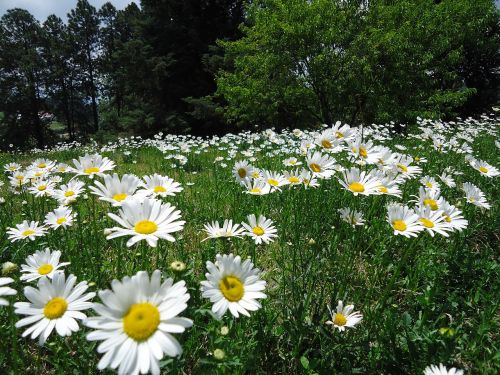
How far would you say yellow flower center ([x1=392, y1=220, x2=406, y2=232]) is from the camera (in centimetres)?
166

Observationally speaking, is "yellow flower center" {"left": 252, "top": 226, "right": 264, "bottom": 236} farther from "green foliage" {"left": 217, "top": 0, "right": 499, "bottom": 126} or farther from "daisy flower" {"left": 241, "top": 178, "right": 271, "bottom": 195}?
"green foliage" {"left": 217, "top": 0, "right": 499, "bottom": 126}

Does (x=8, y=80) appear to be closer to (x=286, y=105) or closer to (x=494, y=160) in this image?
(x=286, y=105)

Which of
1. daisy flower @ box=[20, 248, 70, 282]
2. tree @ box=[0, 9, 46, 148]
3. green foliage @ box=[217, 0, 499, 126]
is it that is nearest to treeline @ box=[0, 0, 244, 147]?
tree @ box=[0, 9, 46, 148]

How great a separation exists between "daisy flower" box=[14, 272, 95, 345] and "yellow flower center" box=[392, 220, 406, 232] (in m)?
1.39

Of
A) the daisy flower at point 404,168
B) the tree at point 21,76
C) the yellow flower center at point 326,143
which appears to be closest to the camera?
the yellow flower center at point 326,143

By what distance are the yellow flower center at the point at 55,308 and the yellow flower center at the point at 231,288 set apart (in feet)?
1.85

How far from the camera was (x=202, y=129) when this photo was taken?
19750mm

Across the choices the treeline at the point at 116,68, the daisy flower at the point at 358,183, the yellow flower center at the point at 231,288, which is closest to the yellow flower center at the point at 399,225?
the daisy flower at the point at 358,183

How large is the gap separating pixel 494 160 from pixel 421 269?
4113 millimetres

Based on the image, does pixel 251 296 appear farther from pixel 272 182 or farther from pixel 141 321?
pixel 272 182

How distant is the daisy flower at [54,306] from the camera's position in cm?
111

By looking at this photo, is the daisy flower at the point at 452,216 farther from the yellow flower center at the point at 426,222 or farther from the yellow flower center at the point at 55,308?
the yellow flower center at the point at 55,308

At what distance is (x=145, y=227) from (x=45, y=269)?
716 mm

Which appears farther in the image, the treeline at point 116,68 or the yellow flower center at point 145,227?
the treeline at point 116,68
